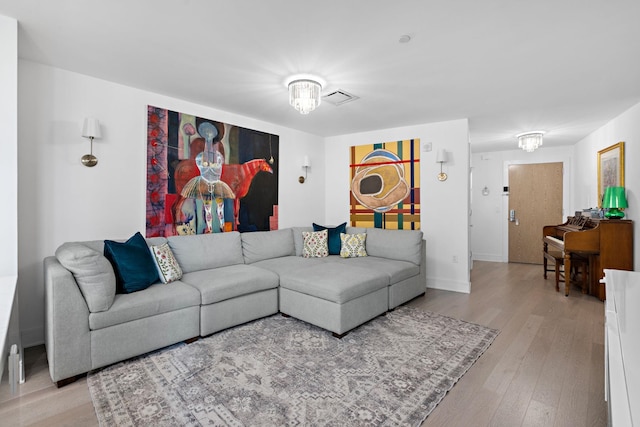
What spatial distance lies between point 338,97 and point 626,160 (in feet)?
11.6

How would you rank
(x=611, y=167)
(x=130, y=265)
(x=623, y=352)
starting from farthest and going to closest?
(x=611, y=167), (x=130, y=265), (x=623, y=352)

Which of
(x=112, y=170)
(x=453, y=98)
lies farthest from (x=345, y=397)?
(x=453, y=98)

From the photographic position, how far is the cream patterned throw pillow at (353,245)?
13.7 feet

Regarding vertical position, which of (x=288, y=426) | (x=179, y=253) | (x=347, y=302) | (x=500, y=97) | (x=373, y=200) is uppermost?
(x=500, y=97)

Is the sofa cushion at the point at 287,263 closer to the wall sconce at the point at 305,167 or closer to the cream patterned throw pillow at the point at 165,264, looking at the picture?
the cream patterned throw pillow at the point at 165,264

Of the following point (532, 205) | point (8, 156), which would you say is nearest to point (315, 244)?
point (8, 156)

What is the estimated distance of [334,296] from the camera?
2.80 m

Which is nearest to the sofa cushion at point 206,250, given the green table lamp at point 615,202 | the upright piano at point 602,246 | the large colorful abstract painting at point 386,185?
the large colorful abstract painting at point 386,185

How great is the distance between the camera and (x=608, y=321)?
1.21 metres

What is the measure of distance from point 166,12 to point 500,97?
320cm

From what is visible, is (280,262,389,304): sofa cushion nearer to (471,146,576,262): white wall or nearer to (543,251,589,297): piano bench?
(543,251,589,297): piano bench

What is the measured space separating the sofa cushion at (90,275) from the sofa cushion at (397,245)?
2970mm

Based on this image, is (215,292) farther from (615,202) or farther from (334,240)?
(615,202)

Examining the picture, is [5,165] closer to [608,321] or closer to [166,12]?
[166,12]
